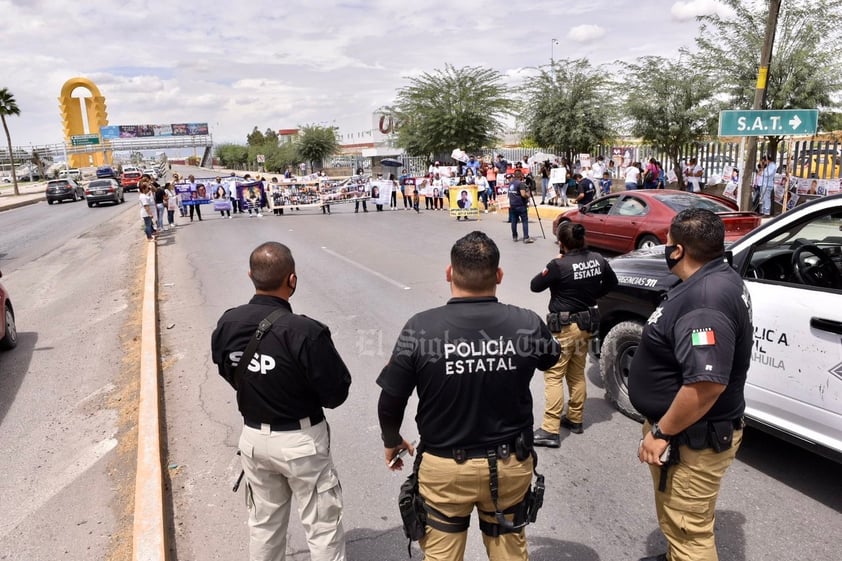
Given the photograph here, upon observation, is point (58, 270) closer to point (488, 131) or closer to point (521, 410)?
point (521, 410)

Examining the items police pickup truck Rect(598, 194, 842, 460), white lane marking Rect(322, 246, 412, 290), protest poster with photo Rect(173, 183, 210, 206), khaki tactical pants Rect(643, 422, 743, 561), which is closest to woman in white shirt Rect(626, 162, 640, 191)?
white lane marking Rect(322, 246, 412, 290)

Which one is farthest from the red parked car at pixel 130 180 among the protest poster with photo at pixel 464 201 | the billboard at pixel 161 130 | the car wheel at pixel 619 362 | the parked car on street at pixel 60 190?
the billboard at pixel 161 130

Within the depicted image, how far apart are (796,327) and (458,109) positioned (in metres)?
29.4

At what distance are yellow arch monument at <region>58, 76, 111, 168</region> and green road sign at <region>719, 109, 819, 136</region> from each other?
9423 centimetres

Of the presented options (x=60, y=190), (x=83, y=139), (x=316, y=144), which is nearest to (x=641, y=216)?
(x=60, y=190)

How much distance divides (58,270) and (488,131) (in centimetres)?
2327

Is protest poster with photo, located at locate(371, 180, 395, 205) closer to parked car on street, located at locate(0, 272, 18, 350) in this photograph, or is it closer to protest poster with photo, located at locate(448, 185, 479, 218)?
protest poster with photo, located at locate(448, 185, 479, 218)

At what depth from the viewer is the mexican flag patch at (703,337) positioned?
7.74ft

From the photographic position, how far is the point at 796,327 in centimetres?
353

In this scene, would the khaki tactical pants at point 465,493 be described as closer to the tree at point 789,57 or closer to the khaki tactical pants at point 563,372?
the khaki tactical pants at point 563,372

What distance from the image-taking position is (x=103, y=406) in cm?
564

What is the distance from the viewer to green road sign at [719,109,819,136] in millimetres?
11180

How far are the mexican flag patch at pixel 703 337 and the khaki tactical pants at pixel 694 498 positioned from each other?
0.49 meters

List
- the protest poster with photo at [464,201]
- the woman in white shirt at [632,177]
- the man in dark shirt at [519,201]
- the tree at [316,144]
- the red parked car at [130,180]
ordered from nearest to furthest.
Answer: the man in dark shirt at [519,201] < the woman in white shirt at [632,177] < the protest poster with photo at [464,201] < the red parked car at [130,180] < the tree at [316,144]
